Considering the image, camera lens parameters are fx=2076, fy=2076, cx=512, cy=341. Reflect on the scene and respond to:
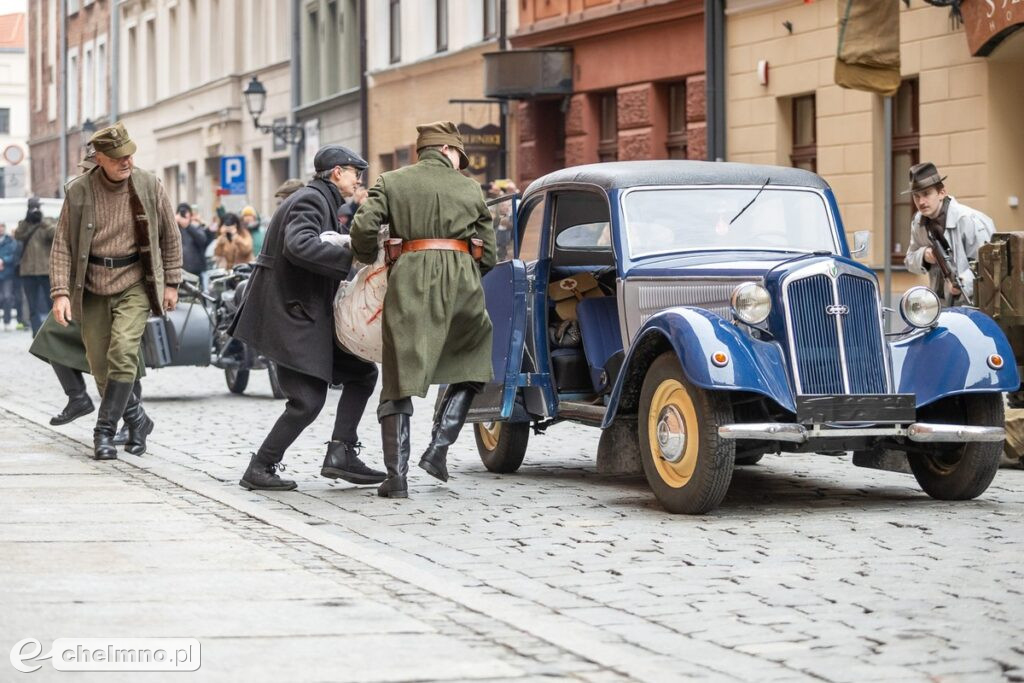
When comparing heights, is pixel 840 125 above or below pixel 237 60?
below

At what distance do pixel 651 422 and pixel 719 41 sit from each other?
1662 centimetres

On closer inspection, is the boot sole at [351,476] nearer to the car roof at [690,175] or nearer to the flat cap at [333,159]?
the flat cap at [333,159]

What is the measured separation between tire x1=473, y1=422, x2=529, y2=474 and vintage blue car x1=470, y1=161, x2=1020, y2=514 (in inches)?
0.5

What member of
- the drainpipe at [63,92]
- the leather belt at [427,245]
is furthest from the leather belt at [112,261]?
the drainpipe at [63,92]

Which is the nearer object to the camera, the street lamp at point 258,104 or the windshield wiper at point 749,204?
the windshield wiper at point 749,204

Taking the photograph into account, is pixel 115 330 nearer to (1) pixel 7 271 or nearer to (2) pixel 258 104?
(1) pixel 7 271

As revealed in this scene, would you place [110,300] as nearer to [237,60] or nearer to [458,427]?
[458,427]

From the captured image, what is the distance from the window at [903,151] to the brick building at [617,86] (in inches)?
164

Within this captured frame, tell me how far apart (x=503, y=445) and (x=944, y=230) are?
3.43m

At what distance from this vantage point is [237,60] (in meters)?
47.2

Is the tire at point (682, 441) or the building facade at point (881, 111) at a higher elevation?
the building facade at point (881, 111)

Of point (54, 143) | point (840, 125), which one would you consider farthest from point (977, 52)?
point (54, 143)

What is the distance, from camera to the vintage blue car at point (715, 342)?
9.33 meters

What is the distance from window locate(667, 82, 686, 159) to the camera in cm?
2716
